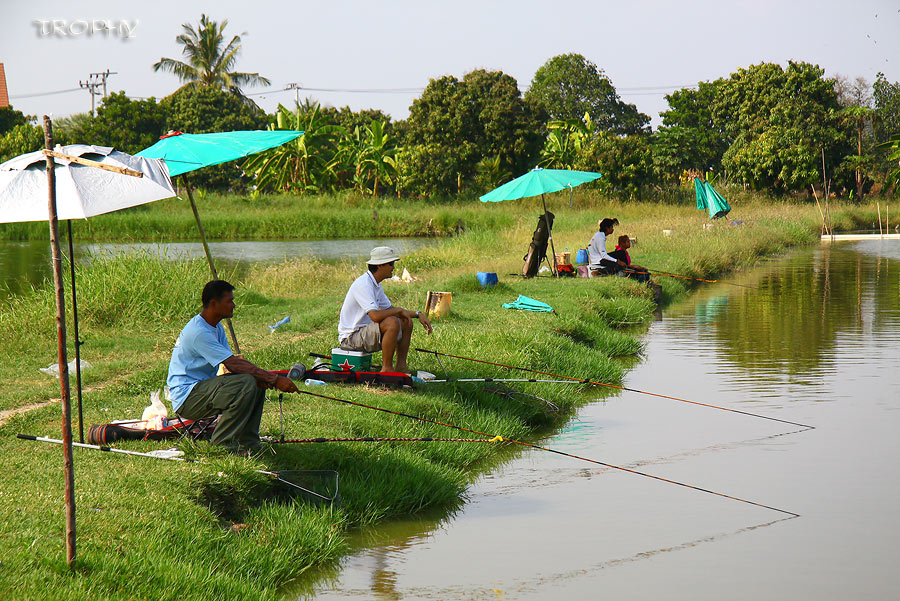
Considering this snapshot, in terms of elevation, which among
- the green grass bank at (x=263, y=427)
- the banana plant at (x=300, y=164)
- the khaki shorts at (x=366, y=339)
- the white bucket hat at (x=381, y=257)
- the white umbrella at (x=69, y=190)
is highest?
the banana plant at (x=300, y=164)

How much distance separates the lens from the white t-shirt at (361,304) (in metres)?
8.21

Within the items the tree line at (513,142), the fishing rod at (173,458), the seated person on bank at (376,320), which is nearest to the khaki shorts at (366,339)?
the seated person on bank at (376,320)

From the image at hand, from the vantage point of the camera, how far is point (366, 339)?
27.0ft

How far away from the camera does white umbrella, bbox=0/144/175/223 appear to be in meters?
5.16

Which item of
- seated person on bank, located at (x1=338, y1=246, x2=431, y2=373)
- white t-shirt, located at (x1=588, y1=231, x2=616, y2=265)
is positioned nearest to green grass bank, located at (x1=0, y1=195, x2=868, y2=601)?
seated person on bank, located at (x1=338, y1=246, x2=431, y2=373)

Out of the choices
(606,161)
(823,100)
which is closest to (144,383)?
(606,161)

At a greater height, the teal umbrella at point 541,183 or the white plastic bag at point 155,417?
the teal umbrella at point 541,183

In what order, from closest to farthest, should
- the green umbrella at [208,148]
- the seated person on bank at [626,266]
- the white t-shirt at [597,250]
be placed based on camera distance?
the green umbrella at [208,148] → the white t-shirt at [597,250] → the seated person on bank at [626,266]

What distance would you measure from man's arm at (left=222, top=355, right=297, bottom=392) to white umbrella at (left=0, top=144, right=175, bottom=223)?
3.90ft

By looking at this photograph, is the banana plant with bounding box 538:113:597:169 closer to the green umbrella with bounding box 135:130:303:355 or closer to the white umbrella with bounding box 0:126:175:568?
the green umbrella with bounding box 135:130:303:355

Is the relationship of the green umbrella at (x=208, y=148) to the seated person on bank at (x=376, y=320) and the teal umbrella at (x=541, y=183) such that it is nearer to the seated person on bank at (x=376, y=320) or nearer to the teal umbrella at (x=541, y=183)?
the seated person on bank at (x=376, y=320)

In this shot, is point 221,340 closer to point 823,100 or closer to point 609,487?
point 609,487

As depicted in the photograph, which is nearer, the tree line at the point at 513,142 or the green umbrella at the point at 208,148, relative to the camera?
the green umbrella at the point at 208,148

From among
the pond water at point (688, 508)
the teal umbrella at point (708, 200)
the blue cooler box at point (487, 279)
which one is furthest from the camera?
the teal umbrella at point (708, 200)
